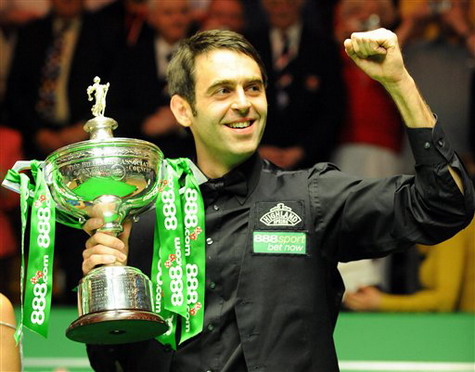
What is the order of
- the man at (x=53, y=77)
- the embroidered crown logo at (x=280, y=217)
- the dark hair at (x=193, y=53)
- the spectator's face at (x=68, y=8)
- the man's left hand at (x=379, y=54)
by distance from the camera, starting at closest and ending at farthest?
the man's left hand at (x=379, y=54) < the embroidered crown logo at (x=280, y=217) < the dark hair at (x=193, y=53) < the man at (x=53, y=77) < the spectator's face at (x=68, y=8)

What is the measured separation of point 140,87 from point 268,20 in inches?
28.6

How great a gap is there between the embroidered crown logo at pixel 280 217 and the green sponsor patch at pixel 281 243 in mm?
32

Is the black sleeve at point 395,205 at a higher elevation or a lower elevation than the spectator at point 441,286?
lower

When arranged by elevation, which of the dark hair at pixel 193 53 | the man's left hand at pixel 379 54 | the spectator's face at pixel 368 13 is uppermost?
the spectator's face at pixel 368 13

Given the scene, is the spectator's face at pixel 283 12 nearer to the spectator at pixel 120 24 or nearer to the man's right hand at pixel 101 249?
the spectator at pixel 120 24

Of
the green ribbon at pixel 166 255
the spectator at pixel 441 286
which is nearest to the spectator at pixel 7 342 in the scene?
the green ribbon at pixel 166 255

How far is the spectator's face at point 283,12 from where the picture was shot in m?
5.77

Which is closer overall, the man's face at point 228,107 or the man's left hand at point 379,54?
the man's left hand at point 379,54

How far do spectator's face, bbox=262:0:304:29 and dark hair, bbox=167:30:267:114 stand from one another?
2.62 metres

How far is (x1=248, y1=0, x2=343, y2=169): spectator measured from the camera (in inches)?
225

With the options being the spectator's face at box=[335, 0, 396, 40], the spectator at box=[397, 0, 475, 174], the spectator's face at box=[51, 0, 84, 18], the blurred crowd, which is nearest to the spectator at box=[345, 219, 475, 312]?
the blurred crowd

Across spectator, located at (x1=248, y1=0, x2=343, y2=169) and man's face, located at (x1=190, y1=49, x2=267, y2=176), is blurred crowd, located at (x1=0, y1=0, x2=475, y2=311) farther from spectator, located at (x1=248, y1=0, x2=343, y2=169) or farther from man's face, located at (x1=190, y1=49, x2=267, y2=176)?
man's face, located at (x1=190, y1=49, x2=267, y2=176)

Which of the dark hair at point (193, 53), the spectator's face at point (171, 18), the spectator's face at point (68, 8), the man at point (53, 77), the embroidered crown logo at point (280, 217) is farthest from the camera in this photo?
the spectator's face at point (68, 8)

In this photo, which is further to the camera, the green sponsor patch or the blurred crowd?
the blurred crowd
